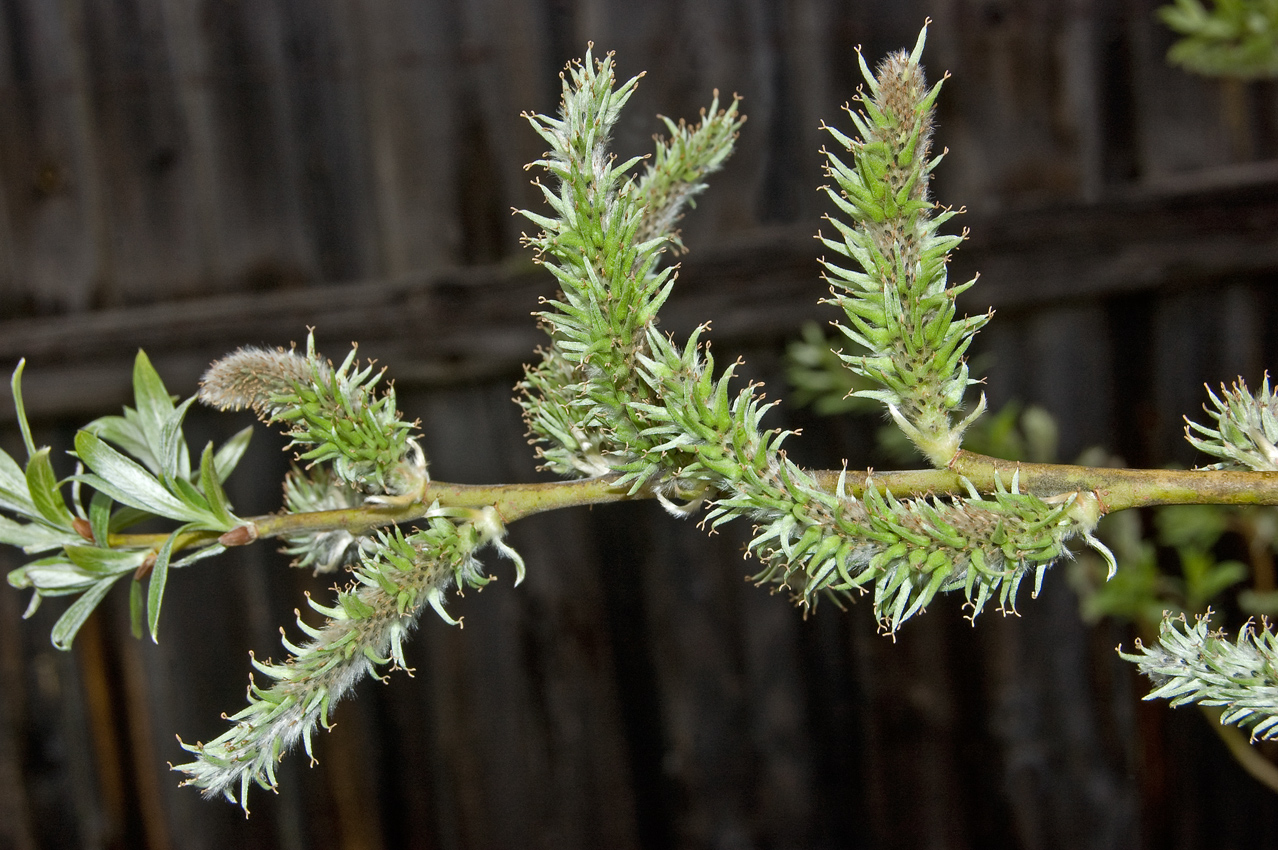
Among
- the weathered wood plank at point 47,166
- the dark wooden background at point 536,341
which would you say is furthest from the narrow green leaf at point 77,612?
the weathered wood plank at point 47,166

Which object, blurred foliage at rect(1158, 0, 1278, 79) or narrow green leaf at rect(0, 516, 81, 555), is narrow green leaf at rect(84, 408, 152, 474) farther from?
blurred foliage at rect(1158, 0, 1278, 79)

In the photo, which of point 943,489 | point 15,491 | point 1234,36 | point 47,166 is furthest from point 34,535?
point 1234,36

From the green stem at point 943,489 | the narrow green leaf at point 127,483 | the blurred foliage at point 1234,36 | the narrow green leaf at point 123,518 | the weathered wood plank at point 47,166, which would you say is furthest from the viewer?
the weathered wood plank at point 47,166

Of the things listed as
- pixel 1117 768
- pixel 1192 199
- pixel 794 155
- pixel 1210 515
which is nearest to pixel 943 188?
pixel 794 155

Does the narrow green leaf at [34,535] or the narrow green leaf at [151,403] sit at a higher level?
the narrow green leaf at [151,403]

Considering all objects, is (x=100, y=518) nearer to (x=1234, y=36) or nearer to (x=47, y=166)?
(x=47, y=166)

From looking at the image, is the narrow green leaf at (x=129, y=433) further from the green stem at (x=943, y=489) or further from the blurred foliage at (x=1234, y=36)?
the blurred foliage at (x=1234, y=36)

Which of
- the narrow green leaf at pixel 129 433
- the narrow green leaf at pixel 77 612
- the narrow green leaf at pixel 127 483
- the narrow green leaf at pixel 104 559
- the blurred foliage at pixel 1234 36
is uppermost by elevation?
the blurred foliage at pixel 1234 36
